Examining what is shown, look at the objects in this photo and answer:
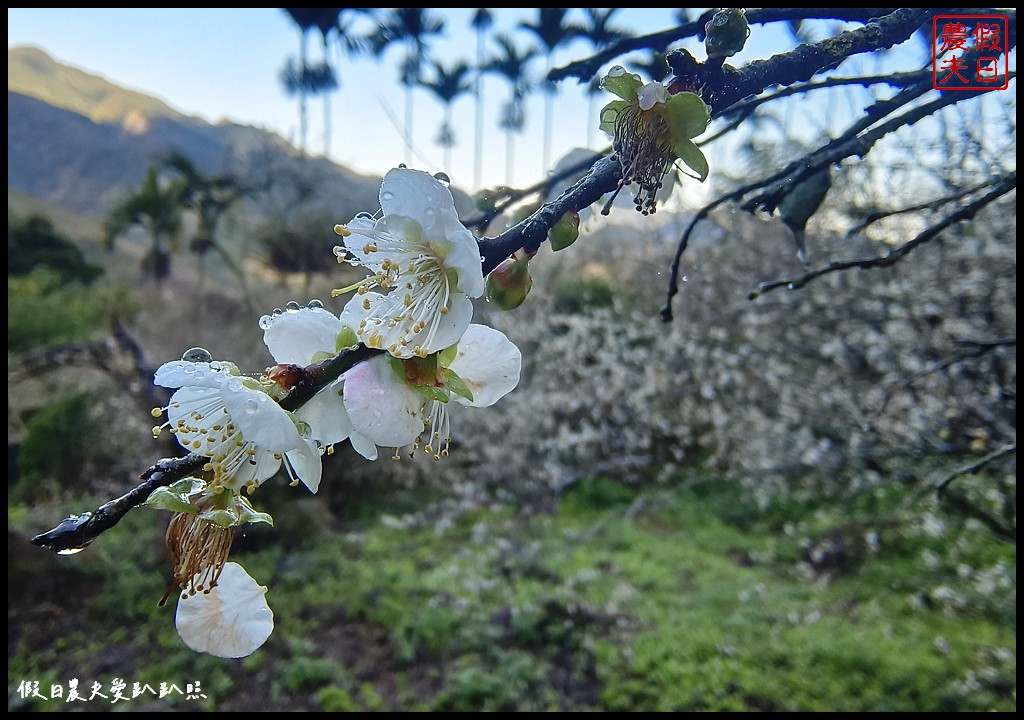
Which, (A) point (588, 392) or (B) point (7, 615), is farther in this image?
(A) point (588, 392)

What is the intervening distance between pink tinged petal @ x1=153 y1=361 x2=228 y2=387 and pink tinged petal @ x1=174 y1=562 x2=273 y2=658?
4.7 inches

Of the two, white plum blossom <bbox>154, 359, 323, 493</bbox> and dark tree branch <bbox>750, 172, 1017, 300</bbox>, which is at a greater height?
dark tree branch <bbox>750, 172, 1017, 300</bbox>

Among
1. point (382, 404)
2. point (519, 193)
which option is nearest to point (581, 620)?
point (519, 193)

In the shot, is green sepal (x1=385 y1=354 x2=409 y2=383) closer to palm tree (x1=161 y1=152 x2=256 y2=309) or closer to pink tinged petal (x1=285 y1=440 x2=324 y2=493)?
pink tinged petal (x1=285 y1=440 x2=324 y2=493)

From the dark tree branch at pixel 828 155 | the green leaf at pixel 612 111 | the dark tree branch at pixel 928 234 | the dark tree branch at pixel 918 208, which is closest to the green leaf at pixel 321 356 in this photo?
the green leaf at pixel 612 111

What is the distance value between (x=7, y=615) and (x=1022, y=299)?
3.70m

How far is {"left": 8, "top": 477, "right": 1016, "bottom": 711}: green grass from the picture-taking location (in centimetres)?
226

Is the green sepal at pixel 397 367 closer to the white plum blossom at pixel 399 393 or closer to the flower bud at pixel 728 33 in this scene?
the white plum blossom at pixel 399 393

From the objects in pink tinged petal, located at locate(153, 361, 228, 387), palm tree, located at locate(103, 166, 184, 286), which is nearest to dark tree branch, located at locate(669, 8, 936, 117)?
pink tinged petal, located at locate(153, 361, 228, 387)

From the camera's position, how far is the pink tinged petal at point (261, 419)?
290 mm

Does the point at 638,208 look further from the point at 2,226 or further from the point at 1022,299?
the point at 2,226

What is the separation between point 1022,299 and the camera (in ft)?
4.06

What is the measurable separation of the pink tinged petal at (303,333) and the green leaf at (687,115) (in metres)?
0.24

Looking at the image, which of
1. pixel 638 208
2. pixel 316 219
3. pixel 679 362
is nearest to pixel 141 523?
pixel 316 219
